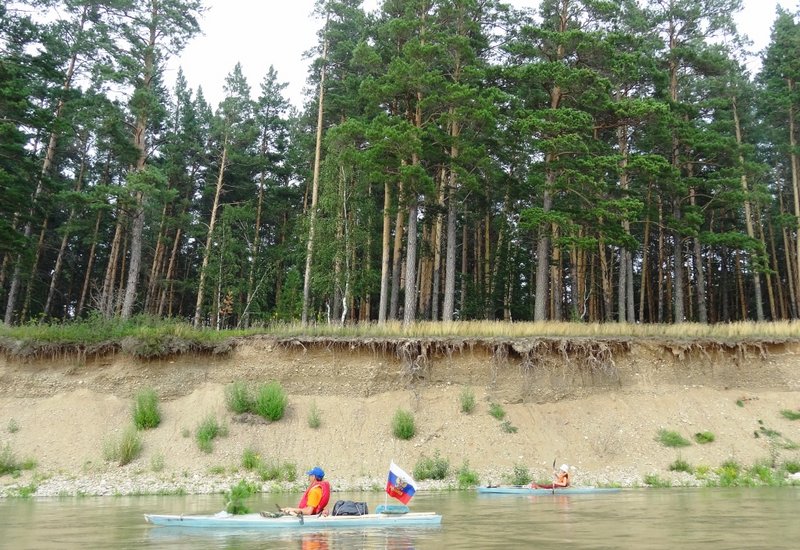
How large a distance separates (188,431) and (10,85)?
53.2 ft

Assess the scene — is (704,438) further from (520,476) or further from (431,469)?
(431,469)

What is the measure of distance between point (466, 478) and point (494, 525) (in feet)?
26.0

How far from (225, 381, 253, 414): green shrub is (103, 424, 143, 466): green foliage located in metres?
3.14

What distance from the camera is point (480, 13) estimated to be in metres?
31.8

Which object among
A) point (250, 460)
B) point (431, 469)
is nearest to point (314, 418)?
point (250, 460)

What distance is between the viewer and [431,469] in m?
20.7

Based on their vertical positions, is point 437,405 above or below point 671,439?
above

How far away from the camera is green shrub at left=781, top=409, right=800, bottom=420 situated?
23.5m

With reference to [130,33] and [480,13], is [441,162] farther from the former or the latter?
[130,33]

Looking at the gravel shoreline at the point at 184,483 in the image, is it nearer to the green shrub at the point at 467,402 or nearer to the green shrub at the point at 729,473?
the green shrub at the point at 729,473

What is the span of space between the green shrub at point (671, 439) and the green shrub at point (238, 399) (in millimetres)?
14109

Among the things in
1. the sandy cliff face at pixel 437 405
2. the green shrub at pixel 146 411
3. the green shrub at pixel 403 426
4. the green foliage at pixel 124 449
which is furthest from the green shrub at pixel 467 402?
the green foliage at pixel 124 449

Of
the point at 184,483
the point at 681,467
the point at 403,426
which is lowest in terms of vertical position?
the point at 184,483

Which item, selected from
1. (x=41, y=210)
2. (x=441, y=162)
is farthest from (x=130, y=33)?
(x=441, y=162)
